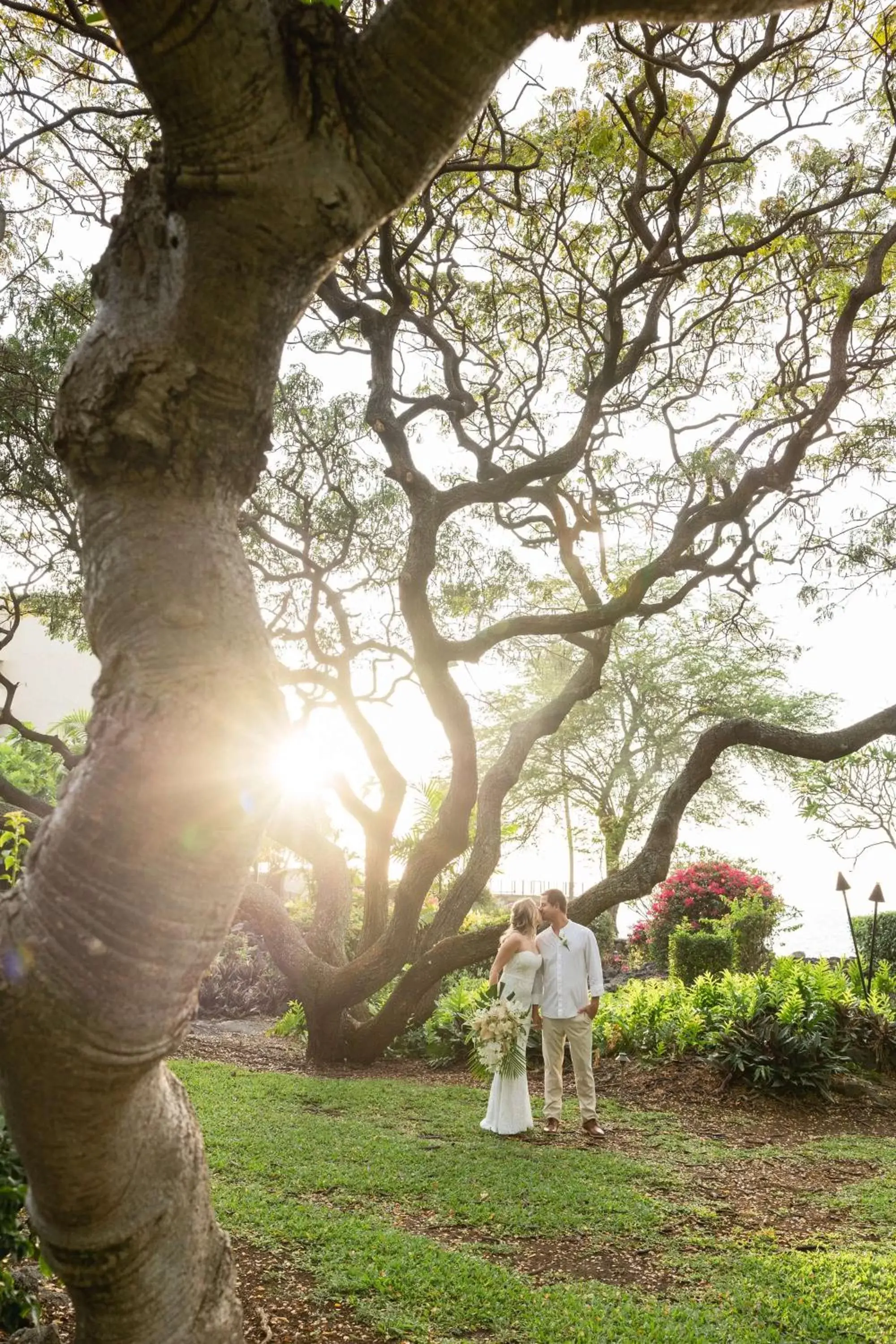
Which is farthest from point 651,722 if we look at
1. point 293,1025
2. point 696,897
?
point 293,1025

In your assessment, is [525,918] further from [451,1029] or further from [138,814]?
[138,814]

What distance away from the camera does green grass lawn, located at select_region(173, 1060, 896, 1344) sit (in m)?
3.97

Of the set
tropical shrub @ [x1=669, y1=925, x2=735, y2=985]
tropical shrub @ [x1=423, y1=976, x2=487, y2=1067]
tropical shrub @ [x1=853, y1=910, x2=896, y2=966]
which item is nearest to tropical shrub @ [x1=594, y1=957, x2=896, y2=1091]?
tropical shrub @ [x1=423, y1=976, x2=487, y2=1067]

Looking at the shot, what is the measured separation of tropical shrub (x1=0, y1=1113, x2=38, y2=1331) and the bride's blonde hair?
215 inches

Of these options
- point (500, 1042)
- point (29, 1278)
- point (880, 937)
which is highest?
point (880, 937)

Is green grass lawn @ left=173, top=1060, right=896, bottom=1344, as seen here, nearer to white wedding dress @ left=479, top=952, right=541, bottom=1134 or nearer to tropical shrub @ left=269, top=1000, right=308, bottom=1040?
white wedding dress @ left=479, top=952, right=541, bottom=1134

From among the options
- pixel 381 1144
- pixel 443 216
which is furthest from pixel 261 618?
pixel 443 216

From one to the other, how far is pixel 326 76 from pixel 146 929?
177 centimetres

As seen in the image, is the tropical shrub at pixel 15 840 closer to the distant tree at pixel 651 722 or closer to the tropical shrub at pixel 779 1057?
the tropical shrub at pixel 779 1057

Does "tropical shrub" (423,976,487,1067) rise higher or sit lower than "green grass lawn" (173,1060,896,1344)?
higher

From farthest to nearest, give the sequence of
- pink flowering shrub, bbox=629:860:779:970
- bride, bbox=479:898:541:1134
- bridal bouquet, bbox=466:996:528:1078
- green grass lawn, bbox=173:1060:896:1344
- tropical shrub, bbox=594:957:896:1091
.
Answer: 1. pink flowering shrub, bbox=629:860:779:970
2. tropical shrub, bbox=594:957:896:1091
3. bride, bbox=479:898:541:1134
4. bridal bouquet, bbox=466:996:528:1078
5. green grass lawn, bbox=173:1060:896:1344

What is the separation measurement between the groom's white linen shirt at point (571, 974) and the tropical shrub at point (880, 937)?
874 cm

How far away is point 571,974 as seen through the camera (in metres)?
7.82

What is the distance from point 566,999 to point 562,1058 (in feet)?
2.05
